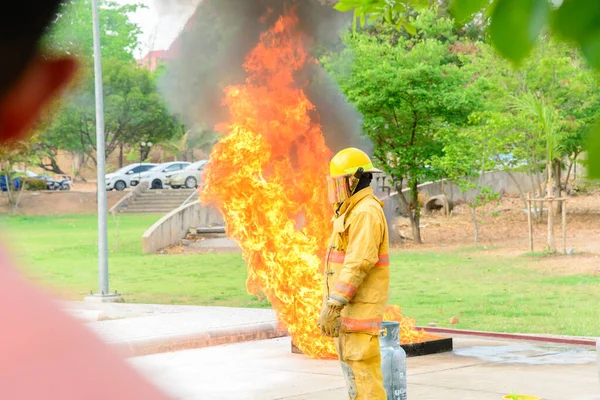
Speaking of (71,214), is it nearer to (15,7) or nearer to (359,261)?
(359,261)

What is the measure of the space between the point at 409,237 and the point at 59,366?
25423 mm

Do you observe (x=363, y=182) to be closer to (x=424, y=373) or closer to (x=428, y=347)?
(x=424, y=373)

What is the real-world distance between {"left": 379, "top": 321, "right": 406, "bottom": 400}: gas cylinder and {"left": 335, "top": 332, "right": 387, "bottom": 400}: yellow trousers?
0.71m

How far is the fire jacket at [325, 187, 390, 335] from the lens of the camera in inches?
218

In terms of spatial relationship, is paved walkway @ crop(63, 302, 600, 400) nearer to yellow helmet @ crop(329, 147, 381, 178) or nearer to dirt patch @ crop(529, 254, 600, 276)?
yellow helmet @ crop(329, 147, 381, 178)

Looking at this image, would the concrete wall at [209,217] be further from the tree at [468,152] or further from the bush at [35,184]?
the bush at [35,184]

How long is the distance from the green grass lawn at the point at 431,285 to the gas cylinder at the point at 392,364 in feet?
13.4

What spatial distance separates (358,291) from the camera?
18.6ft

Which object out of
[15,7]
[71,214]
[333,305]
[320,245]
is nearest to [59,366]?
[15,7]

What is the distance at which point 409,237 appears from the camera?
25766mm


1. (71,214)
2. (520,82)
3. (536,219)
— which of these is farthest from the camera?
(71,214)

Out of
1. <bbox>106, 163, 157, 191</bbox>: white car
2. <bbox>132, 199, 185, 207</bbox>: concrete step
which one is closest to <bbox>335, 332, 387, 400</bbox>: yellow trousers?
<bbox>132, 199, 185, 207</bbox>: concrete step

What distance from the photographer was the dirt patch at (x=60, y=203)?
4059 cm

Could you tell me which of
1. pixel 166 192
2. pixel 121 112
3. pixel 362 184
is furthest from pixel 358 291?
pixel 121 112
